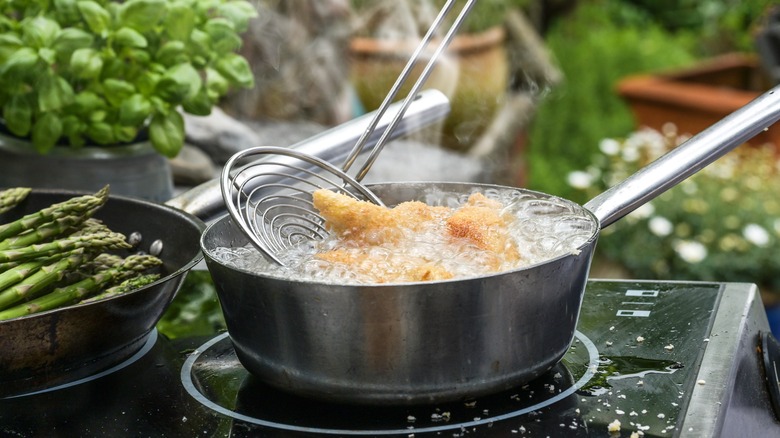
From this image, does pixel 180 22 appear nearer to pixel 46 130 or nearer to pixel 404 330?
pixel 46 130

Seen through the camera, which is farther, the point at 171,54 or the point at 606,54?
the point at 606,54

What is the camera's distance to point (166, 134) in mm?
1613

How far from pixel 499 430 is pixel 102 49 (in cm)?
107

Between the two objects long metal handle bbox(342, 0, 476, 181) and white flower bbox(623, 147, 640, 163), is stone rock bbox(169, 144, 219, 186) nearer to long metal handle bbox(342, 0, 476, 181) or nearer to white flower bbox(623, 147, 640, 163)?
long metal handle bbox(342, 0, 476, 181)

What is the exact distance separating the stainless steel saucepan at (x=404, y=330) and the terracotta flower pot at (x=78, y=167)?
0.75 m

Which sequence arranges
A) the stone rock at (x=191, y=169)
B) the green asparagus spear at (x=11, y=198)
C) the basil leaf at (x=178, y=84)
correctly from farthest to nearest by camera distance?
the stone rock at (x=191, y=169)
the basil leaf at (x=178, y=84)
the green asparagus spear at (x=11, y=198)

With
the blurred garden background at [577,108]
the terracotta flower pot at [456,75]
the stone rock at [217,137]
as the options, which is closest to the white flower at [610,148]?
the blurred garden background at [577,108]

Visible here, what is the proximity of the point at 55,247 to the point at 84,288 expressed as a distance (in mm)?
62

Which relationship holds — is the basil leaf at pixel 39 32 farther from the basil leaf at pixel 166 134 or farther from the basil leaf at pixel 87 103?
the basil leaf at pixel 166 134

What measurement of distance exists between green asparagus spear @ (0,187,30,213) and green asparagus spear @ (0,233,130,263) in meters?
0.20

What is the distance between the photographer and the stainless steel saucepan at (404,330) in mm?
871

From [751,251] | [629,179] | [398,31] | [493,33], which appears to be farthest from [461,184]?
[493,33]

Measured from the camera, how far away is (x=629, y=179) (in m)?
1.14

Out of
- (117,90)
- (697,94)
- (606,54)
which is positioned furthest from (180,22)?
(606,54)
